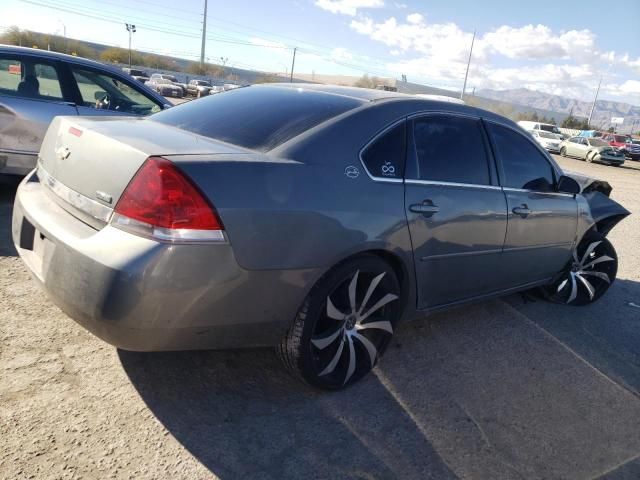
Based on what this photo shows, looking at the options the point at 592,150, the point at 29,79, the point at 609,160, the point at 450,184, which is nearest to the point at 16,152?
the point at 29,79

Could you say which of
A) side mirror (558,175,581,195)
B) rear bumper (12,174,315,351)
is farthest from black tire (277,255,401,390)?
side mirror (558,175,581,195)

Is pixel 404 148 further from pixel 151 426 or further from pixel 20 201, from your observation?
pixel 20 201

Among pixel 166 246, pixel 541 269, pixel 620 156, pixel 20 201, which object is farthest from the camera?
pixel 620 156

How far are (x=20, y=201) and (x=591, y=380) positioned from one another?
3675 mm

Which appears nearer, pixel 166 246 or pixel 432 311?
pixel 166 246

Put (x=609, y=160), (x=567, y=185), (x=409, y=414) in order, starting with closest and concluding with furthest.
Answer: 1. (x=409, y=414)
2. (x=567, y=185)
3. (x=609, y=160)

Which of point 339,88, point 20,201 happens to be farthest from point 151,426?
point 339,88

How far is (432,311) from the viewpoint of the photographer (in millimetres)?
3295

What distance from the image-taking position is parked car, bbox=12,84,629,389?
83.4 inches

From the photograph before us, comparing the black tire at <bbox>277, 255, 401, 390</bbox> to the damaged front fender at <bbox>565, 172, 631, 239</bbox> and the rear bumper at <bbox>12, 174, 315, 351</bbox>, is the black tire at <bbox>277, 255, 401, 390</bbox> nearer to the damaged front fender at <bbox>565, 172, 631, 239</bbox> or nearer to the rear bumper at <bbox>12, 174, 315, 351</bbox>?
the rear bumper at <bbox>12, 174, 315, 351</bbox>

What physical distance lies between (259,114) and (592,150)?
32.1 meters

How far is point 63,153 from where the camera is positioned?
104 inches

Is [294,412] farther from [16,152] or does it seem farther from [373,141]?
[16,152]

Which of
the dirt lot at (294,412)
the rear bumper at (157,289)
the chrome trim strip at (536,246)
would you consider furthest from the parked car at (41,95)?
the chrome trim strip at (536,246)
